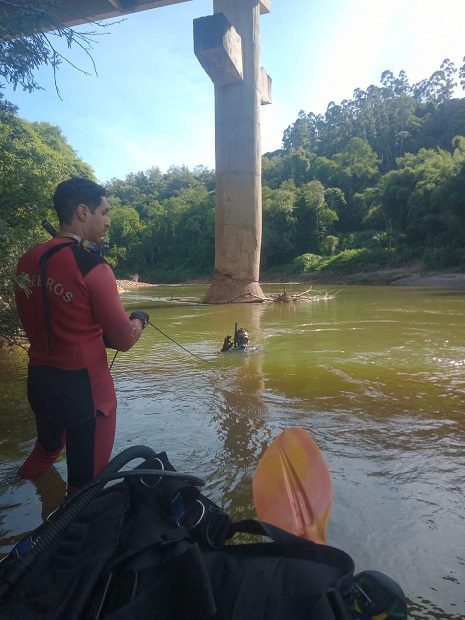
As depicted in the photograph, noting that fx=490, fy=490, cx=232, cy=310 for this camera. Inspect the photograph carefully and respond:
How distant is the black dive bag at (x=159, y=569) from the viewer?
3.27ft

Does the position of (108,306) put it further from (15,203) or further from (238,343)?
(238,343)

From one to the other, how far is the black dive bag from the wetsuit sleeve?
859mm

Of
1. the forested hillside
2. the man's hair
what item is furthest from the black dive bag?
the forested hillside

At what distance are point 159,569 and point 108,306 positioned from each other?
3.78 feet

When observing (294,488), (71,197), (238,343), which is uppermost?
(71,197)

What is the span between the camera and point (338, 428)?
3.49 m

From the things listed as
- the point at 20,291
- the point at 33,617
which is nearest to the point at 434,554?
the point at 33,617

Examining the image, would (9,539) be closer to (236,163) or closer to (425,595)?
(425,595)

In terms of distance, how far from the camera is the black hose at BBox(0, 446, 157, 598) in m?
1.05

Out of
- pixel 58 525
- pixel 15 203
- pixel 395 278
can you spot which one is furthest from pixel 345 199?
pixel 58 525

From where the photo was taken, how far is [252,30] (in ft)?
49.8

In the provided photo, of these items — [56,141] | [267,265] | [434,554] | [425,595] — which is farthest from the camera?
[267,265]

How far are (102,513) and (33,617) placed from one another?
27 centimetres

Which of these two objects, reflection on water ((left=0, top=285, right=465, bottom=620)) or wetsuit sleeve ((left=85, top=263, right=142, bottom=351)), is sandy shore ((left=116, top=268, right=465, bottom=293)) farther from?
wetsuit sleeve ((left=85, top=263, right=142, bottom=351))
